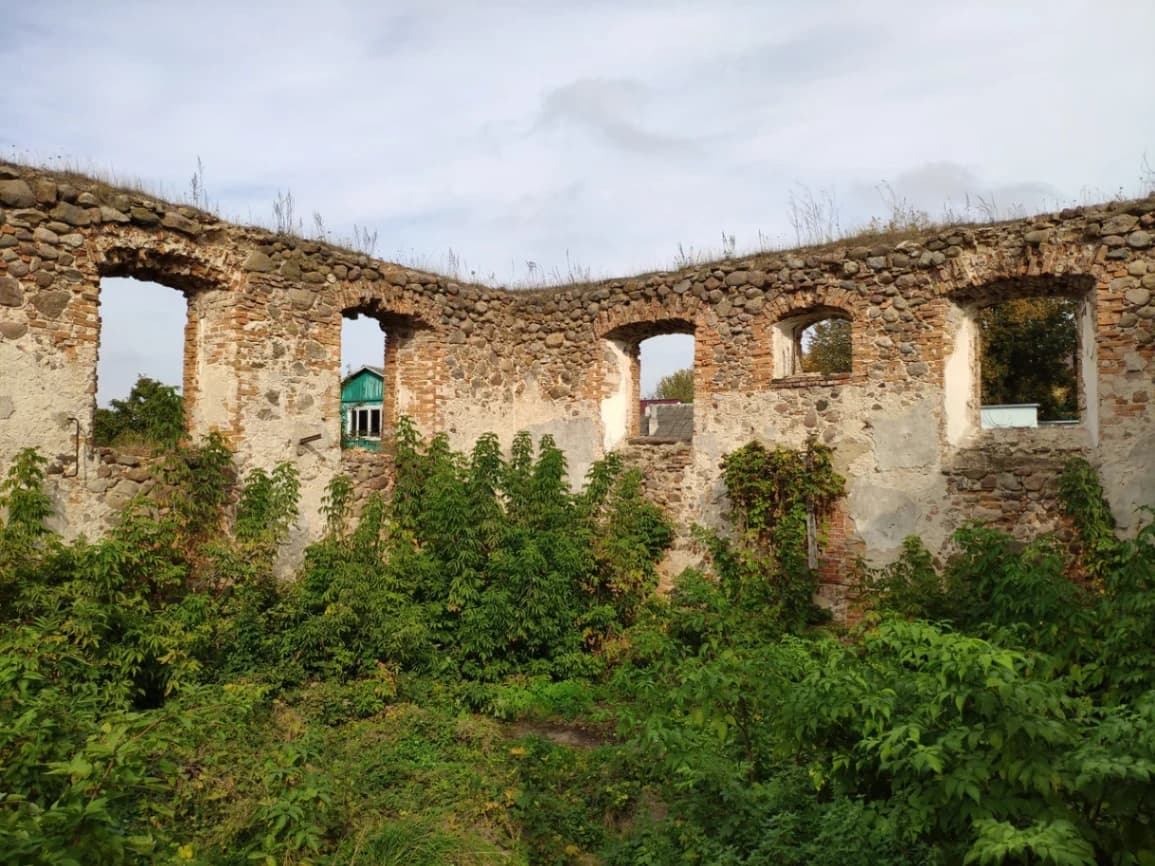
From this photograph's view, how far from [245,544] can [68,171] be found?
3.07m

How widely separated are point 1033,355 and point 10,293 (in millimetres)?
21393

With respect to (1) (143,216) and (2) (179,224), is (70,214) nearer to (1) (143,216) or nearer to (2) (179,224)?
(1) (143,216)

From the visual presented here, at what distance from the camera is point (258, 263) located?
7.62 meters

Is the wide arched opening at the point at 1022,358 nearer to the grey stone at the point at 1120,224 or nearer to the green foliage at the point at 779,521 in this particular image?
the grey stone at the point at 1120,224

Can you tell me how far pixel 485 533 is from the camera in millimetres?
7715

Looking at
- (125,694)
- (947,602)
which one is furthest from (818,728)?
(125,694)

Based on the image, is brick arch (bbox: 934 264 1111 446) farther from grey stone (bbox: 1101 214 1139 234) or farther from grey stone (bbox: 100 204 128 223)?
grey stone (bbox: 100 204 128 223)

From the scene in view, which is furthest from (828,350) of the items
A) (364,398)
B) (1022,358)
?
(364,398)

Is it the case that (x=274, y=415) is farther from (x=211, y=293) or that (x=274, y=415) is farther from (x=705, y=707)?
(x=705, y=707)

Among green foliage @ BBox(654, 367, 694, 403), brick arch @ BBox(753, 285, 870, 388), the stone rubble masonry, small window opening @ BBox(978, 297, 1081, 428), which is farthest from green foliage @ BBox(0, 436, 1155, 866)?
green foliage @ BBox(654, 367, 694, 403)

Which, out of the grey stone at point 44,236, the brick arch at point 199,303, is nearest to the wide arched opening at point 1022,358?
the brick arch at point 199,303

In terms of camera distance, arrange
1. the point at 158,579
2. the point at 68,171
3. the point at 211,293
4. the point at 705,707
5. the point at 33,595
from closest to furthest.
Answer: the point at 705,707 → the point at 33,595 → the point at 158,579 → the point at 68,171 → the point at 211,293

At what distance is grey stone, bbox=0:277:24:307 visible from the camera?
611cm

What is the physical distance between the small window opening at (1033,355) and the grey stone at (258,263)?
706 inches
